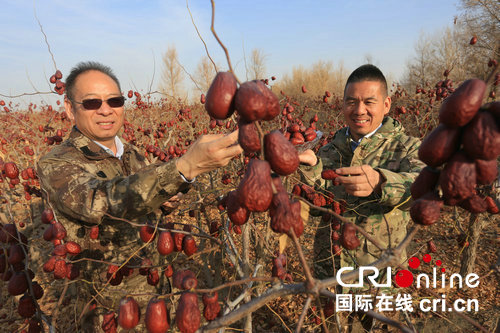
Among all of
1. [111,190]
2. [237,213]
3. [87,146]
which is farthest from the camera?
[87,146]

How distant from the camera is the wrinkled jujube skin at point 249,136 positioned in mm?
689

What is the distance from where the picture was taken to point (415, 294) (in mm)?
3961

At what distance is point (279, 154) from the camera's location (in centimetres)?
69

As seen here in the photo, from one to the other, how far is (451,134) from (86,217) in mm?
1615

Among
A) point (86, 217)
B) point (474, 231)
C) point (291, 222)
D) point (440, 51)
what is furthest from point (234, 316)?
point (440, 51)

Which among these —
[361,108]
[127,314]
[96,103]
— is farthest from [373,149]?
[96,103]

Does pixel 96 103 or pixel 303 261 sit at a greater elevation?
pixel 96 103

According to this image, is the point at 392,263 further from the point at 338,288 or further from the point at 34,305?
the point at 338,288

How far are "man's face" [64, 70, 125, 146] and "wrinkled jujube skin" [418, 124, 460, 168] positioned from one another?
6.92 feet

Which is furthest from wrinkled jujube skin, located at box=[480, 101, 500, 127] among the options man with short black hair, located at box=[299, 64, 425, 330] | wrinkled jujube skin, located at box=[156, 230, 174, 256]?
man with short black hair, located at box=[299, 64, 425, 330]

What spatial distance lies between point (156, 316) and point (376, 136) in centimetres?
219

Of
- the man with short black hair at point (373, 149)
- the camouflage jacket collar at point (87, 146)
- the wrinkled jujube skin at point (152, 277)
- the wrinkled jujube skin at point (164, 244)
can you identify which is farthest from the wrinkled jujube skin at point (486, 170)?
the camouflage jacket collar at point (87, 146)

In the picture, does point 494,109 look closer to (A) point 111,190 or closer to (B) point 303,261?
(B) point 303,261

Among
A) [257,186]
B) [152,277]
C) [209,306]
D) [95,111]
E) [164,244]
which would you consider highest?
[95,111]
